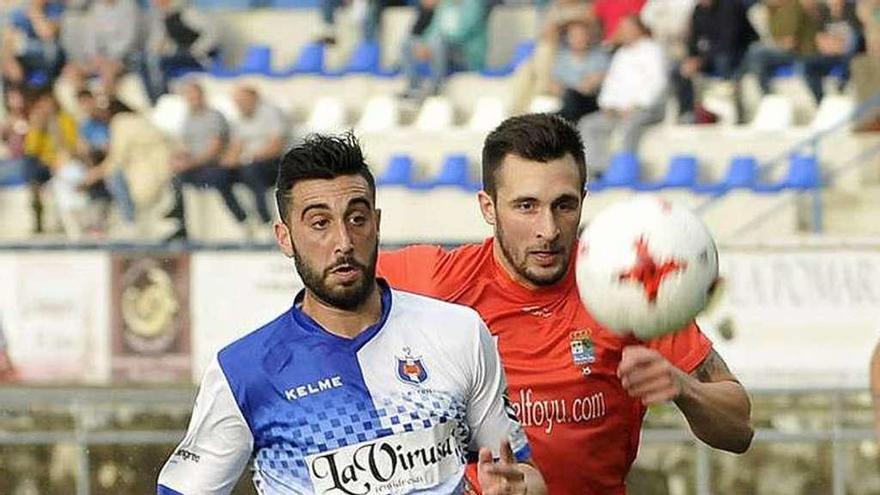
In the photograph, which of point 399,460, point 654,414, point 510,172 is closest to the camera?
point 399,460

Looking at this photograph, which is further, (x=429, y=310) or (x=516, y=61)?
(x=516, y=61)

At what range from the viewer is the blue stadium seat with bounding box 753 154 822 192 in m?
14.3

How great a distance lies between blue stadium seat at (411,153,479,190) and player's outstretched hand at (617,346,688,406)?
10.5 metres

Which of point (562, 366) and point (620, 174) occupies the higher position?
point (562, 366)

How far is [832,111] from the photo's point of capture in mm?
15086

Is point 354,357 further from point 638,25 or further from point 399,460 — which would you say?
point 638,25

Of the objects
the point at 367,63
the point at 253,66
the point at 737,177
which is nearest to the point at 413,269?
the point at 737,177

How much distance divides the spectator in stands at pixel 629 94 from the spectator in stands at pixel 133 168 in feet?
10.0

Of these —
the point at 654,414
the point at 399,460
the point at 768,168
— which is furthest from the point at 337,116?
the point at 399,460

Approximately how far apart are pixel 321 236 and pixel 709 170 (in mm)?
10817

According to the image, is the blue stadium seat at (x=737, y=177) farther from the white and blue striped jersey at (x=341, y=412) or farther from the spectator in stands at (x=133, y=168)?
the white and blue striped jersey at (x=341, y=412)

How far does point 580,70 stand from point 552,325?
31.2ft

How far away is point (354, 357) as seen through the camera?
179 inches

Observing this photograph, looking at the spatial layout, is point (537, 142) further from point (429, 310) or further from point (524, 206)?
point (429, 310)
